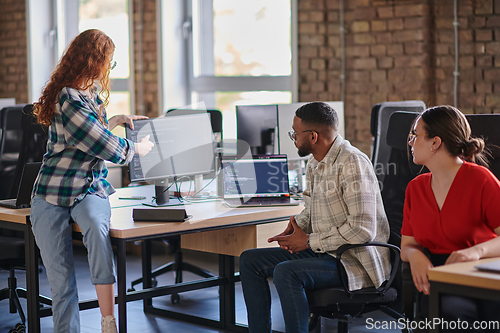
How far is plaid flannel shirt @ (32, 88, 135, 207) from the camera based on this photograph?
2377 millimetres

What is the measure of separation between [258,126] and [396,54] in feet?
4.32

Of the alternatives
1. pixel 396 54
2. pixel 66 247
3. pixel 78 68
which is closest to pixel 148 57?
pixel 396 54

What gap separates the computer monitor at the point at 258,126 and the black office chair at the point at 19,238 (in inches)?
42.4

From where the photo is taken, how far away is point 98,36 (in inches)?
97.8

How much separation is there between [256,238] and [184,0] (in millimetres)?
3338

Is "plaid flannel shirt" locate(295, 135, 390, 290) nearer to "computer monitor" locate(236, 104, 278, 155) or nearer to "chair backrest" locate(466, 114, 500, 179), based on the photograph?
"chair backrest" locate(466, 114, 500, 179)

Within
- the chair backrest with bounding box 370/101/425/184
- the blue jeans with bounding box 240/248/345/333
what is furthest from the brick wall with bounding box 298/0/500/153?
the blue jeans with bounding box 240/248/345/333

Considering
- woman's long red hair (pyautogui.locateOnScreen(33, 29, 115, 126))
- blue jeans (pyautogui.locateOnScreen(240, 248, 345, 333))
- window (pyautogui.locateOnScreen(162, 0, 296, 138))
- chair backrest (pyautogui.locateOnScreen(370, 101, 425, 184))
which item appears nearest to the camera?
blue jeans (pyautogui.locateOnScreen(240, 248, 345, 333))

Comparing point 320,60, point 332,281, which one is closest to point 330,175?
point 332,281

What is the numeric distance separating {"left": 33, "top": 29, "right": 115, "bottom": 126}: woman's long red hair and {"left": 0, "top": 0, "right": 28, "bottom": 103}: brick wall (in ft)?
12.9

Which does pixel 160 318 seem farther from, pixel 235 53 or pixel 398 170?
pixel 235 53

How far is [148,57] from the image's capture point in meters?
5.44

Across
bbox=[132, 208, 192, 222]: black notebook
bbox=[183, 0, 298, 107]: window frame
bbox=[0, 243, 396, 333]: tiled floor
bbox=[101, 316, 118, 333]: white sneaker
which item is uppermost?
bbox=[183, 0, 298, 107]: window frame

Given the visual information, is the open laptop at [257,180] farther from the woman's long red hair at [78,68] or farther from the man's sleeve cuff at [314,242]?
the woman's long red hair at [78,68]
